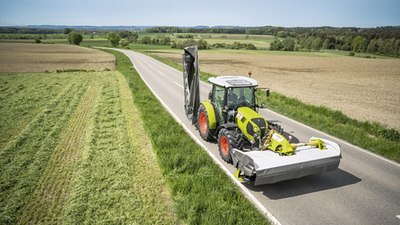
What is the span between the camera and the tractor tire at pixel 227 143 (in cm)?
771

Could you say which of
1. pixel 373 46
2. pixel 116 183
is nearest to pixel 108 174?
pixel 116 183

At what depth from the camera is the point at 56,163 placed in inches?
313

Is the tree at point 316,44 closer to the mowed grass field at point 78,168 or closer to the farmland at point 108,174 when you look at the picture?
the mowed grass field at point 78,168

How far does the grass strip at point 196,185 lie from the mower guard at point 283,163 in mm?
698

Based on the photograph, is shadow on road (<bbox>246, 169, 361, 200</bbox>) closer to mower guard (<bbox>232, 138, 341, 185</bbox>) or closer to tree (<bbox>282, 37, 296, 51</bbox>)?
mower guard (<bbox>232, 138, 341, 185</bbox>)

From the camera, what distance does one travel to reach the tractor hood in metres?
7.63

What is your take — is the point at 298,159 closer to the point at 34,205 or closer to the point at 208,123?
the point at 208,123

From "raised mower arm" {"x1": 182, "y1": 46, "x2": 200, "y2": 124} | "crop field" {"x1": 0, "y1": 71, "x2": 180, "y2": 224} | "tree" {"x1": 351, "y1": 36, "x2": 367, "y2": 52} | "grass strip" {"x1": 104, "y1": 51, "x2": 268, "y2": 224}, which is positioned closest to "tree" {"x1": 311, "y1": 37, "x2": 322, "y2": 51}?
"tree" {"x1": 351, "y1": 36, "x2": 367, "y2": 52}

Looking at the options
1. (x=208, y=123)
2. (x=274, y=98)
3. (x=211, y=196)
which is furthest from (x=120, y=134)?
(x=274, y=98)

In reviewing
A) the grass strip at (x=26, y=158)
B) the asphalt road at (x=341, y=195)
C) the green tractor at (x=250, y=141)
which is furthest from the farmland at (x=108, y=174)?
the green tractor at (x=250, y=141)

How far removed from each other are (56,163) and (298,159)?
24.0 feet

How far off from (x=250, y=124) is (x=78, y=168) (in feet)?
18.0

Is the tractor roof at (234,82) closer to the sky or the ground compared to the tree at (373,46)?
closer to the ground

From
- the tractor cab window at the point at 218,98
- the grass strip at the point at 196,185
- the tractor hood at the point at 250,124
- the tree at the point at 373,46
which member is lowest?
the grass strip at the point at 196,185
